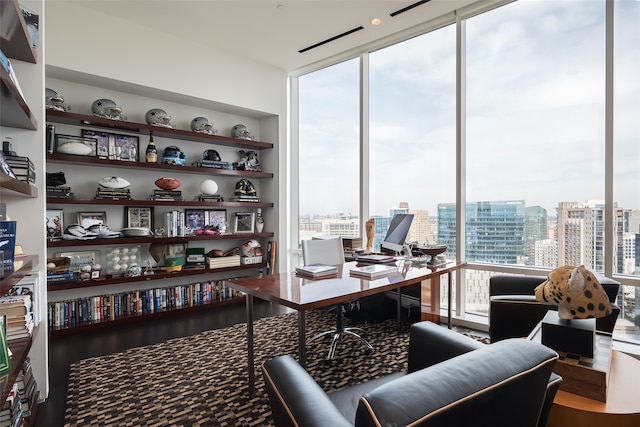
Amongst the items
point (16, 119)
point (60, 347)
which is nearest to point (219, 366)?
point (60, 347)

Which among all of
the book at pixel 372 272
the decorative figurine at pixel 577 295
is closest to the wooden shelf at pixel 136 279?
the book at pixel 372 272

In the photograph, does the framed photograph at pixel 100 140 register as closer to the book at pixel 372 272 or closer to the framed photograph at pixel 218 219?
the framed photograph at pixel 218 219

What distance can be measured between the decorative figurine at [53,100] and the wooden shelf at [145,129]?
61mm

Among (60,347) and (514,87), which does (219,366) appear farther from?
(514,87)

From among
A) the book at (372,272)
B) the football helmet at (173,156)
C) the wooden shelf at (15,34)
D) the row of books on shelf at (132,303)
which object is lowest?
the row of books on shelf at (132,303)

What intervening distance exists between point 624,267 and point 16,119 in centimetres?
429

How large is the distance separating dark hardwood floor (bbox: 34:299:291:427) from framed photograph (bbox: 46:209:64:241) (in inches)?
38.6

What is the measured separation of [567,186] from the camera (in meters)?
3.00

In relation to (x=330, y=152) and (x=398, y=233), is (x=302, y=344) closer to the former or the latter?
(x=398, y=233)

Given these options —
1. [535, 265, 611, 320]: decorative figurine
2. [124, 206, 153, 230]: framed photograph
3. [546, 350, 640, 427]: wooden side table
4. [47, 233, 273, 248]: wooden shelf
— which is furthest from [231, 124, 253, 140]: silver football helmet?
[546, 350, 640, 427]: wooden side table

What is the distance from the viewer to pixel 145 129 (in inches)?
148

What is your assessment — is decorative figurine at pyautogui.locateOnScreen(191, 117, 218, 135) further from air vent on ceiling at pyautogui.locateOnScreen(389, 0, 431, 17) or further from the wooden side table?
the wooden side table

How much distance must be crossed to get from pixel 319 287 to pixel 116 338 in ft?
7.57

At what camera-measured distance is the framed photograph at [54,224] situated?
3344 mm
